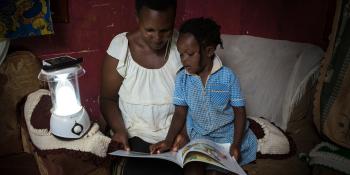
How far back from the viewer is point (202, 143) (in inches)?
52.0

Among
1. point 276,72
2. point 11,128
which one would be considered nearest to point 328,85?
point 276,72

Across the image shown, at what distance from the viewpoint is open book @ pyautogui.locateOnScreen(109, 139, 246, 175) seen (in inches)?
47.5

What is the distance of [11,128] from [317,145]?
1452mm

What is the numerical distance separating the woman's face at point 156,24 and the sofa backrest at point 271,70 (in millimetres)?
465

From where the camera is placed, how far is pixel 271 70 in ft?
5.41

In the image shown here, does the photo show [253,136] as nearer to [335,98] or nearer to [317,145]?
[317,145]

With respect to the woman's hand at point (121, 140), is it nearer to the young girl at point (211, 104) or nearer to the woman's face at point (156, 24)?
the young girl at point (211, 104)

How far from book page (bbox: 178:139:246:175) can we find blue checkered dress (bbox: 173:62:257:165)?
11 centimetres

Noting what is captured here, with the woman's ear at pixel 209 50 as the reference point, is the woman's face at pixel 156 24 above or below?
above

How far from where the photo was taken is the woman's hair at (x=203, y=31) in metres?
1.31

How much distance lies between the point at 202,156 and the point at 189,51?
15.8 inches

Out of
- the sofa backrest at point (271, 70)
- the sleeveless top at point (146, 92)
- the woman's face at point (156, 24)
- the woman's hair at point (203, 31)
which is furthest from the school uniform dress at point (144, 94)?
the sofa backrest at point (271, 70)

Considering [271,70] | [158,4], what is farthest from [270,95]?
[158,4]

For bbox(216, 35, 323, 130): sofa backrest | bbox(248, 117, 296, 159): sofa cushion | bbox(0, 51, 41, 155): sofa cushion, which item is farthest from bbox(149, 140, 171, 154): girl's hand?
bbox(0, 51, 41, 155): sofa cushion
